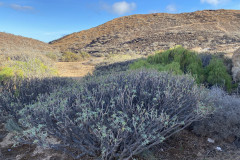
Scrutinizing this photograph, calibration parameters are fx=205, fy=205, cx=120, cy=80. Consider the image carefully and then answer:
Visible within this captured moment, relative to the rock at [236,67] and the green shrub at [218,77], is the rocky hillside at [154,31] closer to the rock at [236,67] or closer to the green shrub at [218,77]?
the rock at [236,67]

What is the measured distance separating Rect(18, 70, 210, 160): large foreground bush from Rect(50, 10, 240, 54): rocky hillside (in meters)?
21.6

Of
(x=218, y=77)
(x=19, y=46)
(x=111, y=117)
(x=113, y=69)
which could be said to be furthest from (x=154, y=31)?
(x=111, y=117)

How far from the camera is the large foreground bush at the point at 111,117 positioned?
280cm

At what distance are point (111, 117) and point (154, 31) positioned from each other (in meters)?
32.1

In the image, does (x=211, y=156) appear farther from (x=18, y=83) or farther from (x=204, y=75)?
(x=18, y=83)

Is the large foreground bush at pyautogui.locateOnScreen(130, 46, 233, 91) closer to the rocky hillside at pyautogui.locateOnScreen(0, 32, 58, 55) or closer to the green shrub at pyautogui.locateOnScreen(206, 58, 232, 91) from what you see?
the green shrub at pyautogui.locateOnScreen(206, 58, 232, 91)

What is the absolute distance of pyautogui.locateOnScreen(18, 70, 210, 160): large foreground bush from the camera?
2.80m

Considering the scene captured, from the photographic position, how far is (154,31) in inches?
1320

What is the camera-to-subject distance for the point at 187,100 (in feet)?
12.5

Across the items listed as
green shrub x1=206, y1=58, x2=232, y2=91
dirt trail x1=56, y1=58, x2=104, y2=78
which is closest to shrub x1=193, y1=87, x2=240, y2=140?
green shrub x1=206, y1=58, x2=232, y2=91

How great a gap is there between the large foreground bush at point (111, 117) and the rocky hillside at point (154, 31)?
21642mm

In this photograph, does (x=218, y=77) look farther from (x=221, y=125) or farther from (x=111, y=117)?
(x=111, y=117)

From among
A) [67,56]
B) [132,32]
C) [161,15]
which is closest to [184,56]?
[67,56]

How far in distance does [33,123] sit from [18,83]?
11.6 feet
